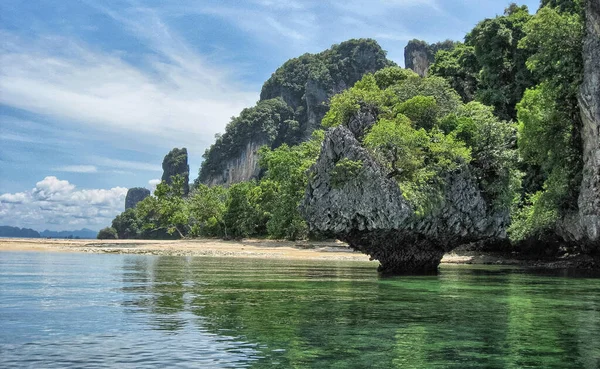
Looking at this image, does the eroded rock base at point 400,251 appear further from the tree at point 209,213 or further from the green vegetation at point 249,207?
the tree at point 209,213

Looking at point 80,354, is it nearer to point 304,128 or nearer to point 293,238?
point 293,238

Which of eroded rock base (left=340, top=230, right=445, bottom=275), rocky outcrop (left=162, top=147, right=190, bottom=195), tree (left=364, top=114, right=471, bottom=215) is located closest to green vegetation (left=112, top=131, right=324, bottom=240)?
eroded rock base (left=340, top=230, right=445, bottom=275)

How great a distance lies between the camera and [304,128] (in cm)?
12769

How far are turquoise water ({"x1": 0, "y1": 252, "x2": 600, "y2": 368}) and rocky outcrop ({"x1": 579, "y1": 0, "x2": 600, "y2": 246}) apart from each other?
21.5ft

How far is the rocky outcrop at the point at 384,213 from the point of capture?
24188mm

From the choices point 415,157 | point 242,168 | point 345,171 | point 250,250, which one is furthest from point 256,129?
point 345,171

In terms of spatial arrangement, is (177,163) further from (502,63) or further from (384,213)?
(384,213)

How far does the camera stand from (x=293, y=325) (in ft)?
40.1

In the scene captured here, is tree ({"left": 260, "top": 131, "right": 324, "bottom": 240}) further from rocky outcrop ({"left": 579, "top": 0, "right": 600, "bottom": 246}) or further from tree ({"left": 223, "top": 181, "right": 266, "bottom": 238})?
rocky outcrop ({"left": 579, "top": 0, "right": 600, "bottom": 246})

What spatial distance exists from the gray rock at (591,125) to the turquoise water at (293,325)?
6597mm

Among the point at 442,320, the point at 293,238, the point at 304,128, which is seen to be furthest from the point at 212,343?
the point at 304,128

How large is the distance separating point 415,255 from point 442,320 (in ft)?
50.6

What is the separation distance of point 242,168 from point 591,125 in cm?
10533

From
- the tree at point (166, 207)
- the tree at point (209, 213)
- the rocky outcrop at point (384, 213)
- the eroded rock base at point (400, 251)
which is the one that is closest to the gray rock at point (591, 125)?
the rocky outcrop at point (384, 213)
